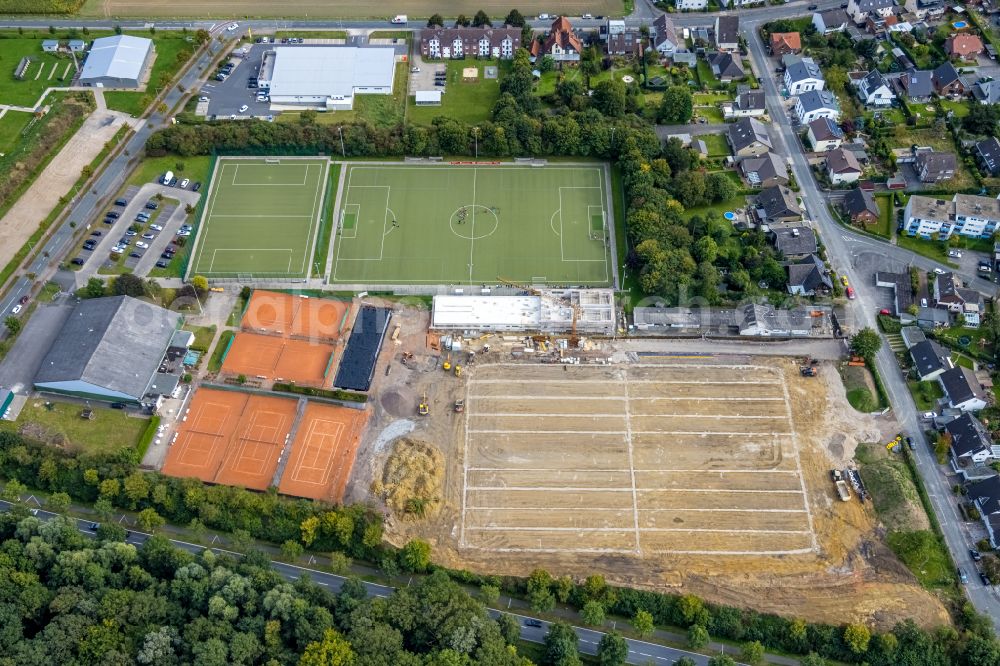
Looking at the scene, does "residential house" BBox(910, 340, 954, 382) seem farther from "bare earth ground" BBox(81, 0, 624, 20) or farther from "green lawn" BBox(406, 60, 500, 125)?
"bare earth ground" BBox(81, 0, 624, 20)

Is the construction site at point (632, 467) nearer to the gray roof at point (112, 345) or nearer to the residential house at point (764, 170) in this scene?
the gray roof at point (112, 345)

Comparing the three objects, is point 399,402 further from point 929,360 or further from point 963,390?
point 963,390

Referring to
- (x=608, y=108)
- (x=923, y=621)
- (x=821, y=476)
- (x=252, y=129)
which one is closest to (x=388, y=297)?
(x=252, y=129)

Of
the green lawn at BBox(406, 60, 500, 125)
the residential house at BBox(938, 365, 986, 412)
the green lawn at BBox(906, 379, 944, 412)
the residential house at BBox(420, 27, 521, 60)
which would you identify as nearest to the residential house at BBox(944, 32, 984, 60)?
the green lawn at BBox(406, 60, 500, 125)

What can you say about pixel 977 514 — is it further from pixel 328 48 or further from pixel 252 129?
pixel 328 48

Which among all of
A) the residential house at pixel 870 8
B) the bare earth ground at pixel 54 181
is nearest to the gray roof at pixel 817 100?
the residential house at pixel 870 8

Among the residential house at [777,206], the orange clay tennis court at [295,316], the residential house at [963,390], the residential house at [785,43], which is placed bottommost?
the residential house at [963,390]
